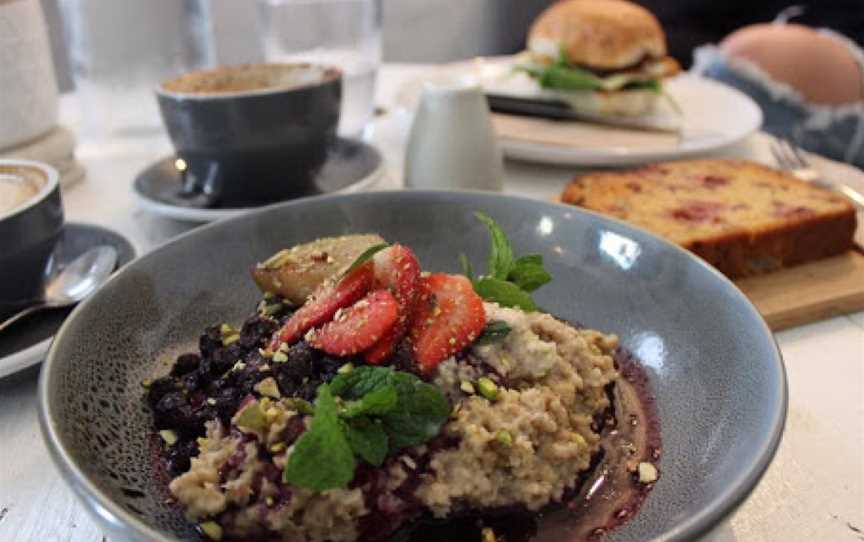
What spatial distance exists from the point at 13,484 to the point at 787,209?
60.7 inches

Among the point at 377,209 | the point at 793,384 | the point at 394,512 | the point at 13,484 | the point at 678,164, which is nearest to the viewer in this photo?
the point at 394,512

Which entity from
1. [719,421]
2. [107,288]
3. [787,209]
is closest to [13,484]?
[107,288]

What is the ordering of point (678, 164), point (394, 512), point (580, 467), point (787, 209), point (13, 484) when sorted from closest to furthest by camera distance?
point (394, 512) < point (580, 467) < point (13, 484) < point (787, 209) < point (678, 164)

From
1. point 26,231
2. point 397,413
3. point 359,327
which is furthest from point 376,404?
point 26,231

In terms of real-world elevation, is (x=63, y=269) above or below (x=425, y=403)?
below

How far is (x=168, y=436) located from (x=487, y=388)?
42 cm

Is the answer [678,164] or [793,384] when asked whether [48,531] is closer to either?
[793,384]

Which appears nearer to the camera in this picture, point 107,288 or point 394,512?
point 394,512

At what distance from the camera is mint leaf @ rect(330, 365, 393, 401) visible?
0.87 metres

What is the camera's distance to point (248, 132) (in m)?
1.70

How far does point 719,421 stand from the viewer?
0.94 m

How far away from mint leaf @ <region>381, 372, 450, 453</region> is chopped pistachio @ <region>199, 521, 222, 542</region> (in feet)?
0.66

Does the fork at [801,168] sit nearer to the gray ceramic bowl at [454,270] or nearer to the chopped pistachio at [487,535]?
the gray ceramic bowl at [454,270]

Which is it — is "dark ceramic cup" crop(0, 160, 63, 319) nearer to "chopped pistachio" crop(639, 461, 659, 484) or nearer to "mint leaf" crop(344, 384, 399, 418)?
"mint leaf" crop(344, 384, 399, 418)
